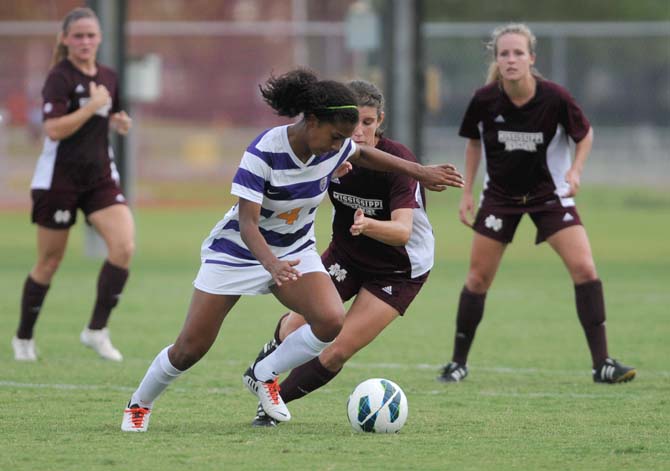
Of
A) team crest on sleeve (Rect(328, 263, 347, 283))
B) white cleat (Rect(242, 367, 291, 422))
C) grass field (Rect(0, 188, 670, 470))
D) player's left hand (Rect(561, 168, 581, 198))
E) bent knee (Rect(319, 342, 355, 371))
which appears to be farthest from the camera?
player's left hand (Rect(561, 168, 581, 198))

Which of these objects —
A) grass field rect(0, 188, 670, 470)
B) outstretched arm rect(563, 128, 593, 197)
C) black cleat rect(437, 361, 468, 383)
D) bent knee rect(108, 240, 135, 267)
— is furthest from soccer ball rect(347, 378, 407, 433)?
bent knee rect(108, 240, 135, 267)

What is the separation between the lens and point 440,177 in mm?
5863

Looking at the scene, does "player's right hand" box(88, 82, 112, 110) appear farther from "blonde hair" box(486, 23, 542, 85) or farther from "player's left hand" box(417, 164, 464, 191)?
"player's left hand" box(417, 164, 464, 191)

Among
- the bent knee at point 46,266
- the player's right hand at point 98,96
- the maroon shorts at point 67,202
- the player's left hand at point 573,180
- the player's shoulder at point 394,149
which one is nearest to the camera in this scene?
the player's shoulder at point 394,149

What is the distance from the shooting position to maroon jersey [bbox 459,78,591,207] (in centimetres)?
773

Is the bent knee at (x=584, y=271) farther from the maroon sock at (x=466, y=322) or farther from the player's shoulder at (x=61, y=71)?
the player's shoulder at (x=61, y=71)

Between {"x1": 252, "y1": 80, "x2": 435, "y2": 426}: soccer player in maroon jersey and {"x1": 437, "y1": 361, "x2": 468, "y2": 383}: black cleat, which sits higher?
{"x1": 252, "y1": 80, "x2": 435, "y2": 426}: soccer player in maroon jersey

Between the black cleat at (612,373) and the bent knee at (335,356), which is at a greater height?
the bent knee at (335,356)

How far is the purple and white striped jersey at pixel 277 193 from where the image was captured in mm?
5543

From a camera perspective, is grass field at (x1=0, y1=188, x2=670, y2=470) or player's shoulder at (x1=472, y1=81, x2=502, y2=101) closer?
grass field at (x1=0, y1=188, x2=670, y2=470)

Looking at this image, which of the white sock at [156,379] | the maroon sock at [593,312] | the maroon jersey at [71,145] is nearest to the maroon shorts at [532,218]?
the maroon sock at [593,312]

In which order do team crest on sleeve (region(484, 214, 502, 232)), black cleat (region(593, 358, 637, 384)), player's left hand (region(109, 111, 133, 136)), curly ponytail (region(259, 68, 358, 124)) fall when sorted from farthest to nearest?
player's left hand (region(109, 111, 133, 136)) → team crest on sleeve (region(484, 214, 502, 232)) → black cleat (region(593, 358, 637, 384)) → curly ponytail (region(259, 68, 358, 124))

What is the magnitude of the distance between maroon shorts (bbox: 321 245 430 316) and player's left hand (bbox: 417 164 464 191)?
29.0 inches

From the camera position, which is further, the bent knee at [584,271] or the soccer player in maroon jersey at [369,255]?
the bent knee at [584,271]
